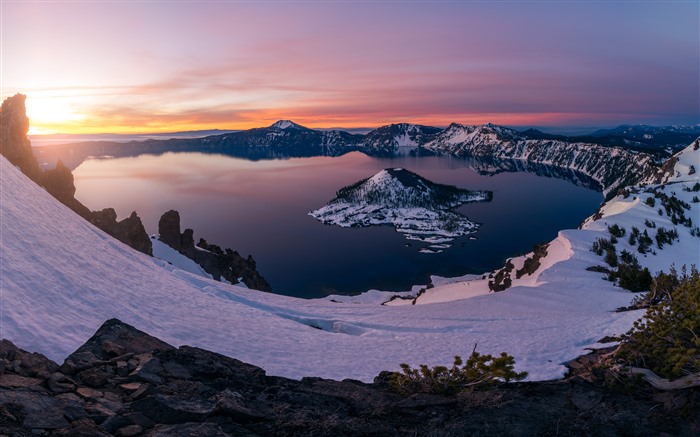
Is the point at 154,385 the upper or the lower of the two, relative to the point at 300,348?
upper

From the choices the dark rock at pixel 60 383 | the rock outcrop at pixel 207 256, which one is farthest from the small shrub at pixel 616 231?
the rock outcrop at pixel 207 256

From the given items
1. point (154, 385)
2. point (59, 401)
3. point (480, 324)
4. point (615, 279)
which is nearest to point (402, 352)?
point (480, 324)

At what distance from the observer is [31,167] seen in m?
43.0

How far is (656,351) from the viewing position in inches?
338

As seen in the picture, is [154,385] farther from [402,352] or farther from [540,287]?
[540,287]

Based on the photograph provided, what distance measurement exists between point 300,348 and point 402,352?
435cm

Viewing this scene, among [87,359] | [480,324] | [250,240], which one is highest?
[87,359]

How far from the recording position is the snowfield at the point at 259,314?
47.2ft

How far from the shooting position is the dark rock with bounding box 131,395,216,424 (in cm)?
670

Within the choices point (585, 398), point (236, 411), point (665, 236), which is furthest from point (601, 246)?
point (236, 411)

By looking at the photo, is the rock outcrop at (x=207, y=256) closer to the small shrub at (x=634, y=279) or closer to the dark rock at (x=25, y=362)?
the small shrub at (x=634, y=279)

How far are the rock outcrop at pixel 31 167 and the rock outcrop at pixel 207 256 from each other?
14.5 meters

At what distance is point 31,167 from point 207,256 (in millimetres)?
33567

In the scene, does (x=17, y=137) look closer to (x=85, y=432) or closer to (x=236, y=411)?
(x=85, y=432)
